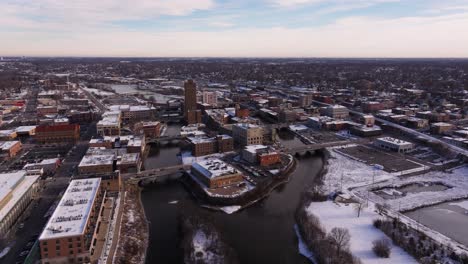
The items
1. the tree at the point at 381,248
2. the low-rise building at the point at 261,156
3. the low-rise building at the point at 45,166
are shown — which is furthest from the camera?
the low-rise building at the point at 261,156

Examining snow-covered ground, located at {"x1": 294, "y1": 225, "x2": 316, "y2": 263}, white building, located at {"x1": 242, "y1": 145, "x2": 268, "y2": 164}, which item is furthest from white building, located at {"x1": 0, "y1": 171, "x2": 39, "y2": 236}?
white building, located at {"x1": 242, "y1": 145, "x2": 268, "y2": 164}

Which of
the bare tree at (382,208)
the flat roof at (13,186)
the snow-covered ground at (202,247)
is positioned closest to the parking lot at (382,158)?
the bare tree at (382,208)

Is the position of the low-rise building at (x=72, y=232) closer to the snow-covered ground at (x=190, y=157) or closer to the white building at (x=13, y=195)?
the white building at (x=13, y=195)

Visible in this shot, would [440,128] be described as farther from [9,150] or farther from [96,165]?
[9,150]

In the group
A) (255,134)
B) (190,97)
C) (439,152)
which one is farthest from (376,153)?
(190,97)

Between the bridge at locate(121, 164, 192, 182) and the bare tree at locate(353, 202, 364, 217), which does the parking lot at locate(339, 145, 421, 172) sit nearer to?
the bare tree at locate(353, 202, 364, 217)

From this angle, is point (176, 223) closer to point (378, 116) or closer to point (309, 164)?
point (309, 164)
